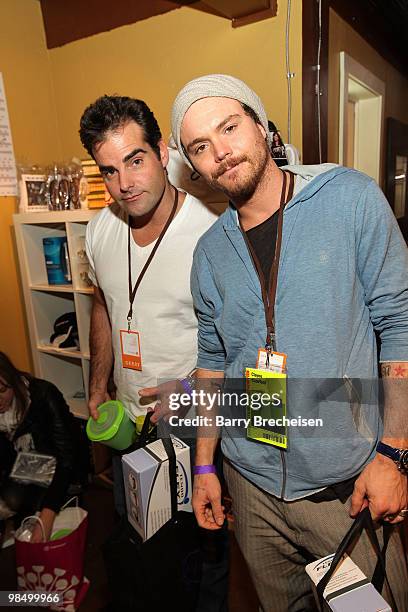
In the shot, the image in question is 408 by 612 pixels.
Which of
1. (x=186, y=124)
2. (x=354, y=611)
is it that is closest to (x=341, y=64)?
(x=186, y=124)

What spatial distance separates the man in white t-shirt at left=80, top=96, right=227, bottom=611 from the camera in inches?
52.8

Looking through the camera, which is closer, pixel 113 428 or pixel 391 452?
pixel 391 452

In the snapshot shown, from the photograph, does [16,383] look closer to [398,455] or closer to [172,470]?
[172,470]

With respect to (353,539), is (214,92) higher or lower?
higher

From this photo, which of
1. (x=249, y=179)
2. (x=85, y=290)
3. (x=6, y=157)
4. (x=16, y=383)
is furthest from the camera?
(x=6, y=157)

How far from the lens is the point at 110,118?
132 cm

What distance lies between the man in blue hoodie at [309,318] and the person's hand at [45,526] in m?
1.20

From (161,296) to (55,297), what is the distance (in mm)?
1542

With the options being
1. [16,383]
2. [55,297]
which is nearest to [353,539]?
Result: [16,383]

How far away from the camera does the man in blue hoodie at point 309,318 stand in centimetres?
94

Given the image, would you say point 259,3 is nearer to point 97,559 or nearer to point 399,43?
point 399,43

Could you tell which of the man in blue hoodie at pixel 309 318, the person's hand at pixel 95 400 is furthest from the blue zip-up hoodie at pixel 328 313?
the person's hand at pixel 95 400

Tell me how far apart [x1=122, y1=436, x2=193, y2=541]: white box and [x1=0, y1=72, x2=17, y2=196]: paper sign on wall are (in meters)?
2.02

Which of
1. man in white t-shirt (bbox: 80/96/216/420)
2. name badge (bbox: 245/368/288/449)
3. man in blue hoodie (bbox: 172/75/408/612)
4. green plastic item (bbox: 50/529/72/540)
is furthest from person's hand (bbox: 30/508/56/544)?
name badge (bbox: 245/368/288/449)
